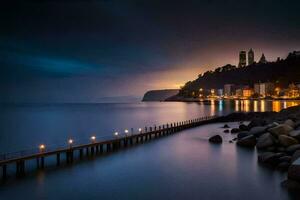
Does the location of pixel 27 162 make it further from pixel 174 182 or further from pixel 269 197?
pixel 269 197

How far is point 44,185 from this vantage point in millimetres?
20781

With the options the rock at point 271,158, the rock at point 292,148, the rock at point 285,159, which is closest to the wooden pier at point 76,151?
the rock at point 271,158

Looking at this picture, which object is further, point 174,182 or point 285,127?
point 285,127

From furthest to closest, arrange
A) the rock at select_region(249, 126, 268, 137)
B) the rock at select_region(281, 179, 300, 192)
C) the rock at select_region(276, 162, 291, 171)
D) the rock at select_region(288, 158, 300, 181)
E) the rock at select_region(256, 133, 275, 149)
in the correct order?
the rock at select_region(249, 126, 268, 137)
the rock at select_region(256, 133, 275, 149)
the rock at select_region(276, 162, 291, 171)
the rock at select_region(281, 179, 300, 192)
the rock at select_region(288, 158, 300, 181)

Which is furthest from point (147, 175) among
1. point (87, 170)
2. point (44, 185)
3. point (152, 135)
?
point (152, 135)

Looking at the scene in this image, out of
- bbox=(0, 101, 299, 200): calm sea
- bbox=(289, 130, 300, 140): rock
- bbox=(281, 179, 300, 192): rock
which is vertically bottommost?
bbox=(0, 101, 299, 200): calm sea

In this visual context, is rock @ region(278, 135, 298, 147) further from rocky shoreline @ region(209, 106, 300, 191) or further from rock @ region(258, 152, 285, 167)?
rock @ region(258, 152, 285, 167)

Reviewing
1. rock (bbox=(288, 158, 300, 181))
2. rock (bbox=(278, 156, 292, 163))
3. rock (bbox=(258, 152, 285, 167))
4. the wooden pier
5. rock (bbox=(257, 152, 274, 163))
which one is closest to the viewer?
rock (bbox=(288, 158, 300, 181))

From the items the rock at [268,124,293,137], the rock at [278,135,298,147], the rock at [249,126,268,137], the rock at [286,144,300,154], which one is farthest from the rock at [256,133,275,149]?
the rock at [286,144,300,154]

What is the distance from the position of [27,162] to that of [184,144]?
781 inches

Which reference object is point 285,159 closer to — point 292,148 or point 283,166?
point 283,166

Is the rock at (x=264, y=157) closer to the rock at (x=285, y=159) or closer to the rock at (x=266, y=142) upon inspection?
the rock at (x=285, y=159)

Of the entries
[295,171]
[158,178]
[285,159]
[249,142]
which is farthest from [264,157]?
[158,178]

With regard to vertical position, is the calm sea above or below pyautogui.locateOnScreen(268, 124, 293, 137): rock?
below
